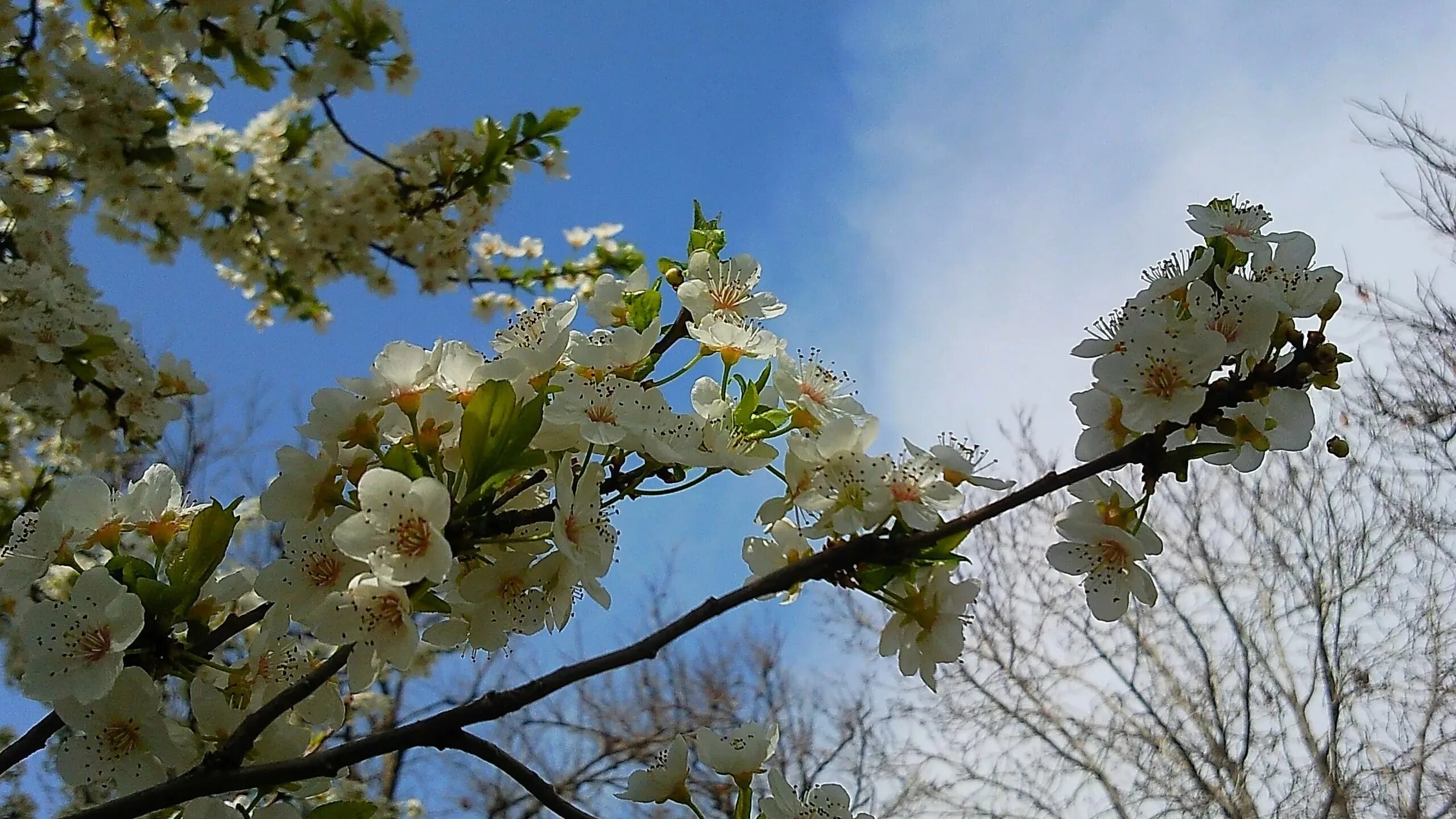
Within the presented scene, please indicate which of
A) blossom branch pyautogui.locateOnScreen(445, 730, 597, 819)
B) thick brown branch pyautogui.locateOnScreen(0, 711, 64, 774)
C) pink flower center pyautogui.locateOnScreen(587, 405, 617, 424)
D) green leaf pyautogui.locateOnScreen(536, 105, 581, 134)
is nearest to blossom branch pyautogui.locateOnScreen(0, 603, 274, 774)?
thick brown branch pyautogui.locateOnScreen(0, 711, 64, 774)

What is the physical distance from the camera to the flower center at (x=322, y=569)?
0.72m

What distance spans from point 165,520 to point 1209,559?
9.37m

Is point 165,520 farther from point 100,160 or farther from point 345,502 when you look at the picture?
point 100,160

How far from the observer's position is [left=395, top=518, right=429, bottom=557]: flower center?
0.64m

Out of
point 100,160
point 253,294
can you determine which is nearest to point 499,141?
point 100,160

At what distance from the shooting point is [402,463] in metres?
0.69

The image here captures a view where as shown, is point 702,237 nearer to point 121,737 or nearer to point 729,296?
point 729,296

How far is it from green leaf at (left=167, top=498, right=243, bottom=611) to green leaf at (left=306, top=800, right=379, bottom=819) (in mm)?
204

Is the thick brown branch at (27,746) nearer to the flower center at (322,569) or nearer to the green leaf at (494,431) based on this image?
the flower center at (322,569)

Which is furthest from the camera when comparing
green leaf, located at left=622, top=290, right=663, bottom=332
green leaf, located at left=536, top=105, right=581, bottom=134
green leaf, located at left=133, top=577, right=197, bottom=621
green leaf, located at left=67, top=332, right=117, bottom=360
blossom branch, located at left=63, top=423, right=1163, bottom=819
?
green leaf, located at left=536, top=105, right=581, bottom=134

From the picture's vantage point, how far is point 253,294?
3.45m

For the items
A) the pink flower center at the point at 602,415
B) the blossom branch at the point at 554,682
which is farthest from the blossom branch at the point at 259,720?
the pink flower center at the point at 602,415

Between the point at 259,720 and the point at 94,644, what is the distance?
169mm

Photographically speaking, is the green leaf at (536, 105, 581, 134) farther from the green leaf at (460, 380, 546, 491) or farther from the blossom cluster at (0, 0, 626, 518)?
the green leaf at (460, 380, 546, 491)
